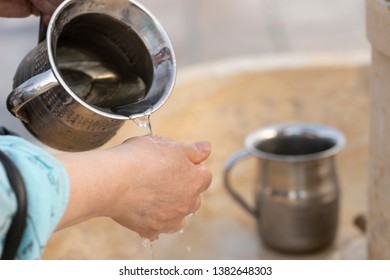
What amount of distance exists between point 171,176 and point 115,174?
0.44ft

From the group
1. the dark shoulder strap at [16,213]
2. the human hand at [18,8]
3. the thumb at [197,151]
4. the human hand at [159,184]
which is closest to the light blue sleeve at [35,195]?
the dark shoulder strap at [16,213]

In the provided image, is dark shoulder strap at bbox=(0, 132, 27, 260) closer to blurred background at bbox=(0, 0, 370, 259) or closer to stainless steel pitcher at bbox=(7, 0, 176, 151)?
stainless steel pitcher at bbox=(7, 0, 176, 151)

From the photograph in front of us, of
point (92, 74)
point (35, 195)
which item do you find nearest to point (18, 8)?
point (92, 74)

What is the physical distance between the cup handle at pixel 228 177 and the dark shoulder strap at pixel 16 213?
1.02 meters

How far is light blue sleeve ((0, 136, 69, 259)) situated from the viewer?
31.9 inches

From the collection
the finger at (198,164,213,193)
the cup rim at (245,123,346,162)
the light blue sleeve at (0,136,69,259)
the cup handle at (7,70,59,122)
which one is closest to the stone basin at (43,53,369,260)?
the cup rim at (245,123,346,162)

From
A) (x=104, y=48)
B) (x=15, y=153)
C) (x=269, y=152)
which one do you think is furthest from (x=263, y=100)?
(x=15, y=153)

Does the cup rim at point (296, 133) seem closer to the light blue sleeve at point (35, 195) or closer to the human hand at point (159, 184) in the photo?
the human hand at point (159, 184)

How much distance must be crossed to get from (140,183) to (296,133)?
35.7 inches

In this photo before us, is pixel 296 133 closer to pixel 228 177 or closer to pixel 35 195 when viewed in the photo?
pixel 228 177

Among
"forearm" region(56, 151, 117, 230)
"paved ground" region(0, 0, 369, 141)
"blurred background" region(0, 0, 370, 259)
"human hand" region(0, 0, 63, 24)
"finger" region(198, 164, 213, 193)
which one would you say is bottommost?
"paved ground" region(0, 0, 369, 141)

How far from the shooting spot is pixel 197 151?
118cm

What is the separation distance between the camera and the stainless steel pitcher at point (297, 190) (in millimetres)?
1804

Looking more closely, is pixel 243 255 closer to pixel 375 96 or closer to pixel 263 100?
pixel 263 100
